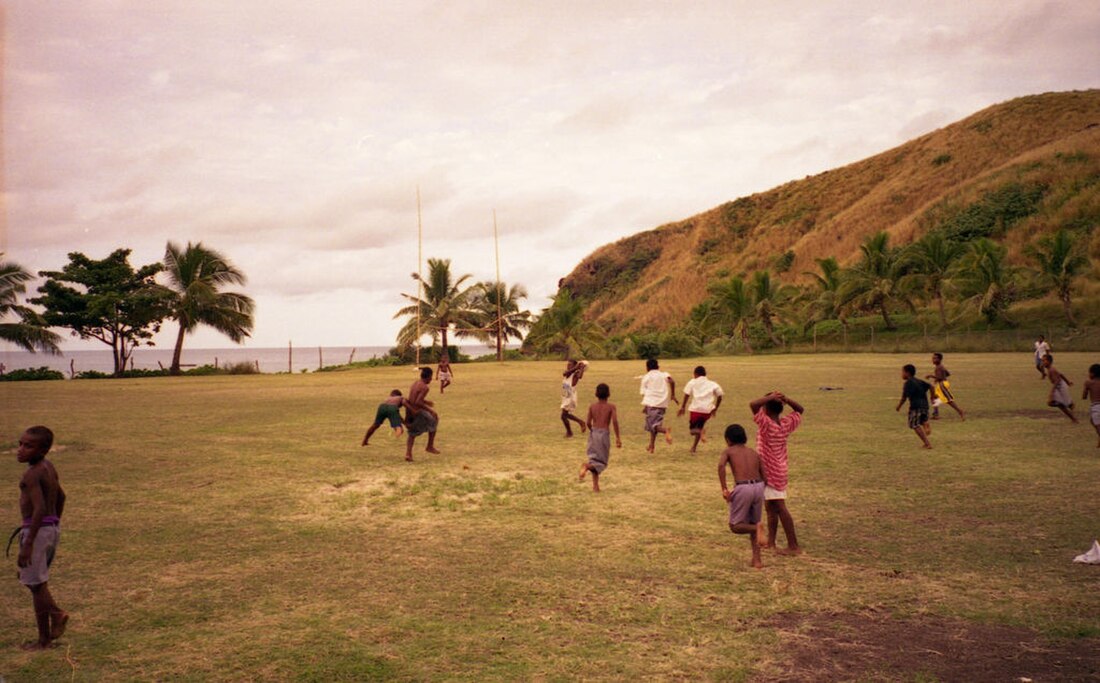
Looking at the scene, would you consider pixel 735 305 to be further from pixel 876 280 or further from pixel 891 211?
pixel 891 211

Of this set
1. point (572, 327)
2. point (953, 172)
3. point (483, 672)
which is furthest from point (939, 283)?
point (483, 672)

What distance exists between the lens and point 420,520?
8398 millimetres

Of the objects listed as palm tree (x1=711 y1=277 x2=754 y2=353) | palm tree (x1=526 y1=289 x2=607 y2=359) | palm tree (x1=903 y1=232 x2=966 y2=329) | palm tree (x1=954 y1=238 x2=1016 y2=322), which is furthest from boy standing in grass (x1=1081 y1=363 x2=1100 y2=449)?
palm tree (x1=711 y1=277 x2=754 y2=353)

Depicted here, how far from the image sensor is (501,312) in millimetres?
55312

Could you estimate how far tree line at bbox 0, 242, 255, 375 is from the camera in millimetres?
43812

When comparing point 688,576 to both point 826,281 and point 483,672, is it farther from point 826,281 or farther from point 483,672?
point 826,281

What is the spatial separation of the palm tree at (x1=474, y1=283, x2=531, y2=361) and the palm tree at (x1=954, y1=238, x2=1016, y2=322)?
31.0 meters

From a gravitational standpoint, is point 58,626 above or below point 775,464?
below

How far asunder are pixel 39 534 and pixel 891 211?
308 ft

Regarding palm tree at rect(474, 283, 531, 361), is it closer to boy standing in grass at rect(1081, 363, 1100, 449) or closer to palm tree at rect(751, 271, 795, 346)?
palm tree at rect(751, 271, 795, 346)

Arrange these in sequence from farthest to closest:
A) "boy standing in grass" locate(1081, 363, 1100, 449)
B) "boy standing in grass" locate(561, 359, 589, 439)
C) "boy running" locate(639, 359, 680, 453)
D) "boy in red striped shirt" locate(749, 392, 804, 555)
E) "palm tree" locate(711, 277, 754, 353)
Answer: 1. "palm tree" locate(711, 277, 754, 353)
2. "boy standing in grass" locate(561, 359, 589, 439)
3. "boy running" locate(639, 359, 680, 453)
4. "boy standing in grass" locate(1081, 363, 1100, 449)
5. "boy in red striped shirt" locate(749, 392, 804, 555)

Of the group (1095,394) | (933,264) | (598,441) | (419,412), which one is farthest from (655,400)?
(933,264)

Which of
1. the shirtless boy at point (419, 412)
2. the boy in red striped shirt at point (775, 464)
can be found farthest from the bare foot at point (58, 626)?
the shirtless boy at point (419, 412)

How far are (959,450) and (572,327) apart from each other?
42.9 meters
